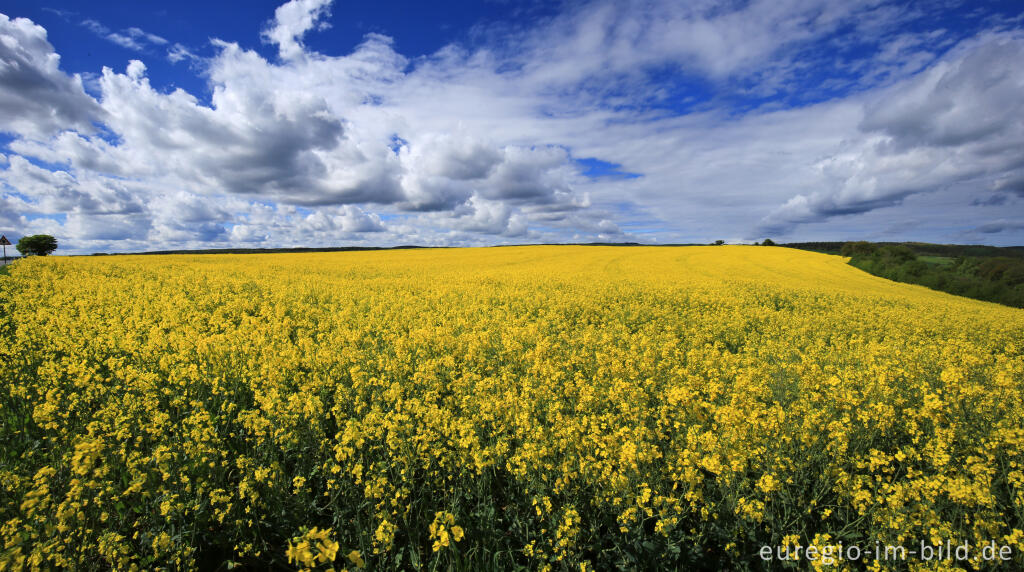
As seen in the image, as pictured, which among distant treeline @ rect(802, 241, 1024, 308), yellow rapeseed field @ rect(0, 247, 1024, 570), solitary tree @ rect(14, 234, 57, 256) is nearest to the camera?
yellow rapeseed field @ rect(0, 247, 1024, 570)

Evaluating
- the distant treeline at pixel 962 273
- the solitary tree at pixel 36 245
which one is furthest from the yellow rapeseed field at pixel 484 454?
the solitary tree at pixel 36 245

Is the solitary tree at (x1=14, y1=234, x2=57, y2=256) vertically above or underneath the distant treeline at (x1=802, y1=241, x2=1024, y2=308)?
above

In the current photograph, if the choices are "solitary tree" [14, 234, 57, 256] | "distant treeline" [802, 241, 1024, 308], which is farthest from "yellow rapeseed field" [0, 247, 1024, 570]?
"solitary tree" [14, 234, 57, 256]

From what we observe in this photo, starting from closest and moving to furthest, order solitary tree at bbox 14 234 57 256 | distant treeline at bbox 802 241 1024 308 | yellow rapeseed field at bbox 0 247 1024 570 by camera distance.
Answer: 1. yellow rapeseed field at bbox 0 247 1024 570
2. distant treeline at bbox 802 241 1024 308
3. solitary tree at bbox 14 234 57 256

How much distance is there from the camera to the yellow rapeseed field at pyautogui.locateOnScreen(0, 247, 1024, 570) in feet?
9.17

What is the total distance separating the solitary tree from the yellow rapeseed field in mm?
79063

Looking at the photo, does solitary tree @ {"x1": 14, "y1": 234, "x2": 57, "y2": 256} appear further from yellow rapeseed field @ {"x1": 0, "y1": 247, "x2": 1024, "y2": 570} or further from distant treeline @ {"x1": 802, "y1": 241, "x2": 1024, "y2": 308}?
distant treeline @ {"x1": 802, "y1": 241, "x2": 1024, "y2": 308}

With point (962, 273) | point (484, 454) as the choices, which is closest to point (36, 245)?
point (484, 454)

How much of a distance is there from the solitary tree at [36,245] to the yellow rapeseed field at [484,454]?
7906 cm

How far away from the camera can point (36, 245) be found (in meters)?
56.8

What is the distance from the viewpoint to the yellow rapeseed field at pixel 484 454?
2.79 meters

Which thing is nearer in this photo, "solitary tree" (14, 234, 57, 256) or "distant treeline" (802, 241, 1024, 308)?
"distant treeline" (802, 241, 1024, 308)

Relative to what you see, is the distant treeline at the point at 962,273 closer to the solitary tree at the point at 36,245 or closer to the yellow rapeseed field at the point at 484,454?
the yellow rapeseed field at the point at 484,454

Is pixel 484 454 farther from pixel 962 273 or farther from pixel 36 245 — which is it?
pixel 36 245
